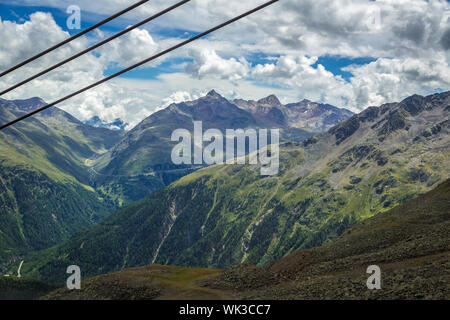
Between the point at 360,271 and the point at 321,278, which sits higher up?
the point at 360,271

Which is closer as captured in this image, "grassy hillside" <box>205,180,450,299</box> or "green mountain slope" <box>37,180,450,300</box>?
"grassy hillside" <box>205,180,450,299</box>

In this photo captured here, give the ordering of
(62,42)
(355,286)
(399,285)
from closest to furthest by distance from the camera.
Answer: (62,42)
(399,285)
(355,286)

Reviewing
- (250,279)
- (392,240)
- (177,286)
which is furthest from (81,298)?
(392,240)

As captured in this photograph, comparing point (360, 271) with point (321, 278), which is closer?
point (321, 278)

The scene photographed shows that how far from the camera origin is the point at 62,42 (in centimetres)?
1501

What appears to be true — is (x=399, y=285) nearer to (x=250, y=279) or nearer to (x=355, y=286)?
(x=355, y=286)

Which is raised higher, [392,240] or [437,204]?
[437,204]

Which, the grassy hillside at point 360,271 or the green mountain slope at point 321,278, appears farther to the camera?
the green mountain slope at point 321,278

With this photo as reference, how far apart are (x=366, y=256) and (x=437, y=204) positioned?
71.0 metres

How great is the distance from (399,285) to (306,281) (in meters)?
17.3
